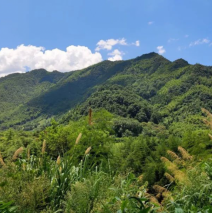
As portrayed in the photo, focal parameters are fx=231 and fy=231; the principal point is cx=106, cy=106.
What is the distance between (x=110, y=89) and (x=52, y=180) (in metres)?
108

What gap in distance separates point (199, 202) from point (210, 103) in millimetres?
108432

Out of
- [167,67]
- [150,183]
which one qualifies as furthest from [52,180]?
[167,67]

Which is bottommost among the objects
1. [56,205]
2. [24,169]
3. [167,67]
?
[56,205]

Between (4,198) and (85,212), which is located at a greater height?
(4,198)

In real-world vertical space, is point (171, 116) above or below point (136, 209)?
below

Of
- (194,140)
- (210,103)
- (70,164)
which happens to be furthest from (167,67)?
(70,164)

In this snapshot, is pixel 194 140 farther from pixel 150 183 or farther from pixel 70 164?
pixel 70 164

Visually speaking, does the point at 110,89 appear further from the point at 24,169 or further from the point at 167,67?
the point at 24,169

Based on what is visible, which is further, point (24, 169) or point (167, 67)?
point (167, 67)

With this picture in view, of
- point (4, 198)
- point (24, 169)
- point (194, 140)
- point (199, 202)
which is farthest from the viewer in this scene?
point (194, 140)

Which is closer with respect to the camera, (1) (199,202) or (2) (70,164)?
(1) (199,202)

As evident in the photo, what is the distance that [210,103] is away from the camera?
101250mm

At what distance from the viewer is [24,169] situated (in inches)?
144

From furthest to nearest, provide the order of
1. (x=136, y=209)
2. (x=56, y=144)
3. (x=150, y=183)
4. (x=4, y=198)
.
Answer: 1. (x=56, y=144)
2. (x=150, y=183)
3. (x=4, y=198)
4. (x=136, y=209)
